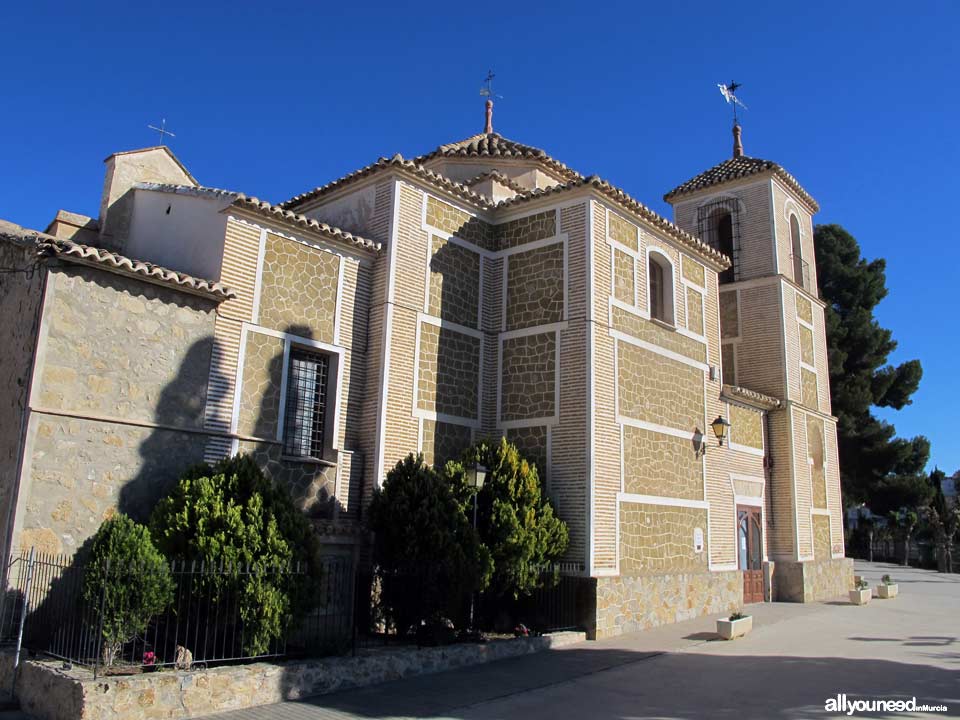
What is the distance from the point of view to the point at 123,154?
13648 millimetres

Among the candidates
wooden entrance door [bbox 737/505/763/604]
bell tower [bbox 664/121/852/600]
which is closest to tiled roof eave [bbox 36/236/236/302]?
wooden entrance door [bbox 737/505/763/604]

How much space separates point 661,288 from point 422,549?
768 centimetres

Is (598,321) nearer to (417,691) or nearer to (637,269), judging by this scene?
(637,269)

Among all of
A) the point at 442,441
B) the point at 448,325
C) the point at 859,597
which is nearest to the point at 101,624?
the point at 442,441

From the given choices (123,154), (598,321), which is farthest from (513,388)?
(123,154)

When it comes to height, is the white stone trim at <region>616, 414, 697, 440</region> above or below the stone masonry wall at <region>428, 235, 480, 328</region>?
below

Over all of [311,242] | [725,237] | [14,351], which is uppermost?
[725,237]

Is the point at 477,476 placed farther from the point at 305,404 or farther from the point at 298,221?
the point at 298,221

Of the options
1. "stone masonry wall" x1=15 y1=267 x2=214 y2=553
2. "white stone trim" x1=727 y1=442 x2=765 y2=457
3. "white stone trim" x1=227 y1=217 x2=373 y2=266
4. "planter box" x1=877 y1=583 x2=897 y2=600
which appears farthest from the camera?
"planter box" x1=877 y1=583 x2=897 y2=600

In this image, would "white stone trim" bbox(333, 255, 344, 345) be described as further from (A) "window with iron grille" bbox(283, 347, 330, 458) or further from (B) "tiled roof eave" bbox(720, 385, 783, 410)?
(B) "tiled roof eave" bbox(720, 385, 783, 410)

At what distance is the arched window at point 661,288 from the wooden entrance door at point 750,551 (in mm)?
4894

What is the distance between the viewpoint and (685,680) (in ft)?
29.9

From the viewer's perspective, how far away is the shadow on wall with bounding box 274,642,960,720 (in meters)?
7.63

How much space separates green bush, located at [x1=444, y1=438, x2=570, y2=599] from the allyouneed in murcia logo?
4337 millimetres
